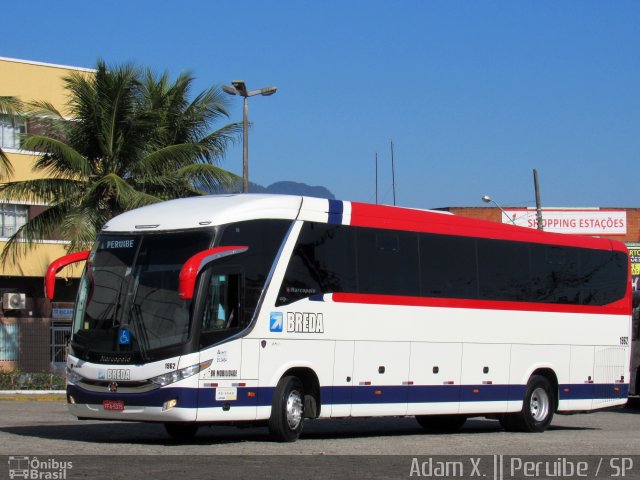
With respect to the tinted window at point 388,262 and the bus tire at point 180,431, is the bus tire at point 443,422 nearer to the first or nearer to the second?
the tinted window at point 388,262

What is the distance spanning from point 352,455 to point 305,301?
3.08 m

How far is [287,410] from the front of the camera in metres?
17.0

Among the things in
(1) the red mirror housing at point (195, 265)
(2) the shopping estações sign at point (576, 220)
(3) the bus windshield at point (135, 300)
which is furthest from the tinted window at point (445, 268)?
(2) the shopping estações sign at point (576, 220)

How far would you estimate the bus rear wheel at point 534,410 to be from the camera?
71.5ft

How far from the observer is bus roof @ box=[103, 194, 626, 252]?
16625mm

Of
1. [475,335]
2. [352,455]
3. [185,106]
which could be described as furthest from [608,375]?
[185,106]

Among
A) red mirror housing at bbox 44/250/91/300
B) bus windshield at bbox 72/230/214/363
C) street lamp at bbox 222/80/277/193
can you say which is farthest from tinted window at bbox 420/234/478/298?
street lamp at bbox 222/80/277/193

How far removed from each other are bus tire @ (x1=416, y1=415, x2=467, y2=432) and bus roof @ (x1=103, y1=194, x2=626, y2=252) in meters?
3.69

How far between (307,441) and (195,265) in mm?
3608

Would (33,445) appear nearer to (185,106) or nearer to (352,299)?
(352,299)

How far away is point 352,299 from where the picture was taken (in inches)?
719

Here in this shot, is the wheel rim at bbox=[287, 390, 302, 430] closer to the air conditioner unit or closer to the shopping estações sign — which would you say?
the air conditioner unit

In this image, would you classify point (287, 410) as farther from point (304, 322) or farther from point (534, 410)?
point (534, 410)

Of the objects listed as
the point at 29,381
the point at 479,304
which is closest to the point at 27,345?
the point at 29,381
